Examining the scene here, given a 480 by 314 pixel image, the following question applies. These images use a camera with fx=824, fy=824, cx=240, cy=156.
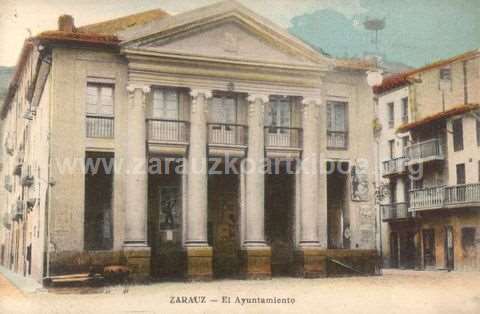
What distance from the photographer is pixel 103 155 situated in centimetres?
1856

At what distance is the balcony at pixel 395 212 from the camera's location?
23.1m

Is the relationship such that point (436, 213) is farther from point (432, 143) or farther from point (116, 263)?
point (116, 263)

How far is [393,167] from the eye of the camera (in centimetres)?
2052

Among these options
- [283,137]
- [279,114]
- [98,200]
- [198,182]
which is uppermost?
[279,114]

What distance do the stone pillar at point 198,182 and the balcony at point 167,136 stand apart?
189 millimetres

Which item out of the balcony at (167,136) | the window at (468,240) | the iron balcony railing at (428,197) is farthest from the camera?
the iron balcony railing at (428,197)

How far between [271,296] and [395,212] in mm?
8514

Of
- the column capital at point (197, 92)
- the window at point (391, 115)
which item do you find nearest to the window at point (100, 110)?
the column capital at point (197, 92)

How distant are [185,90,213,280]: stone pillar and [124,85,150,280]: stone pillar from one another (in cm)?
116

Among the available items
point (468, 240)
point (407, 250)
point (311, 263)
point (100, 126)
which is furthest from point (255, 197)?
point (407, 250)

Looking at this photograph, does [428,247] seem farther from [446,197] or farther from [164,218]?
[164,218]

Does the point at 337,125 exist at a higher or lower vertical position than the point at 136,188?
higher

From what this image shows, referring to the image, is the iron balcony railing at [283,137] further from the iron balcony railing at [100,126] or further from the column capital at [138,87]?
the iron balcony railing at [100,126]

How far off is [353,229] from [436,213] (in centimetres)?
231
